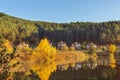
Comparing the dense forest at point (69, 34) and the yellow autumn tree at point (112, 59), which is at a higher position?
the dense forest at point (69, 34)

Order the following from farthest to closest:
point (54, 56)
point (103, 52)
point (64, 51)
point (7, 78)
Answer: point (103, 52) → point (64, 51) → point (54, 56) → point (7, 78)

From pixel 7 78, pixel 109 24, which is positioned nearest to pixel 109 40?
pixel 109 24

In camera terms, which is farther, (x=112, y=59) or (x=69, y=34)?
(x=69, y=34)

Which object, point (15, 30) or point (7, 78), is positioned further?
point (15, 30)

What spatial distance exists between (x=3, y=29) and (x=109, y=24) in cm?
5942

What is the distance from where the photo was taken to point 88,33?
6781 inches

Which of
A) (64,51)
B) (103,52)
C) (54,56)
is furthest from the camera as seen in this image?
(103,52)

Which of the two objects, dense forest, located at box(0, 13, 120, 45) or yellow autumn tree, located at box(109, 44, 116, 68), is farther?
dense forest, located at box(0, 13, 120, 45)

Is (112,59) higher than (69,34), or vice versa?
(69,34)

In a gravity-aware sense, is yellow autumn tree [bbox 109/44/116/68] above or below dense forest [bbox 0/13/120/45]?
below

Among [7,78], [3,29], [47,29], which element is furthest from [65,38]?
[7,78]

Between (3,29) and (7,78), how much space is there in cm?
12163

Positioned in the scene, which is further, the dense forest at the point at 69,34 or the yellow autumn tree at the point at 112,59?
the dense forest at the point at 69,34

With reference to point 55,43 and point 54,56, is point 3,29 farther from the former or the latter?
point 54,56
